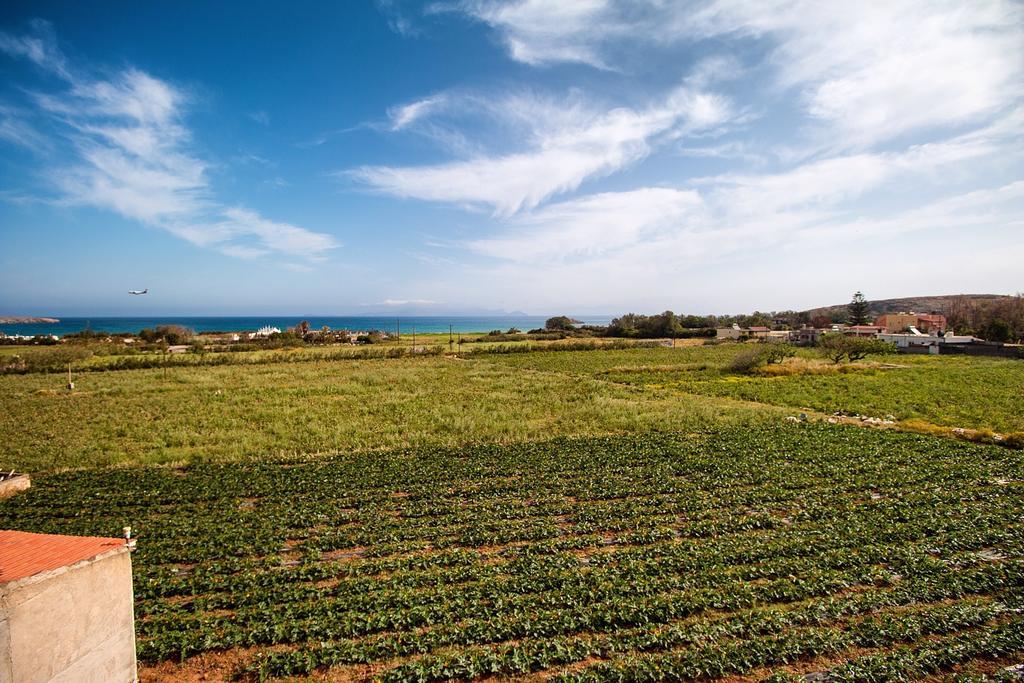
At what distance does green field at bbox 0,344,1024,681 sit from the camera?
712 cm

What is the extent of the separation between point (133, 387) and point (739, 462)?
135 ft

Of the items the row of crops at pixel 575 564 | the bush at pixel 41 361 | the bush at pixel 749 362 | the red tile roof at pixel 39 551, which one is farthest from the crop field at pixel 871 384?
the bush at pixel 41 361

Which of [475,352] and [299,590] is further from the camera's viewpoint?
[475,352]

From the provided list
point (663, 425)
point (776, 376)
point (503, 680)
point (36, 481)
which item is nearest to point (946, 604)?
point (503, 680)

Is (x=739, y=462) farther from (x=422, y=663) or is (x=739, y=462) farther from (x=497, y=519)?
(x=422, y=663)

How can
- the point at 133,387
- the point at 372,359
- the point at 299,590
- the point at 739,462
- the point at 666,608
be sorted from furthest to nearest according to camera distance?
the point at 372,359 < the point at 133,387 < the point at 739,462 < the point at 299,590 < the point at 666,608

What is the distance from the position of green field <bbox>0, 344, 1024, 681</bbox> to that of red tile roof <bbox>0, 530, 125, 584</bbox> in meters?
2.91

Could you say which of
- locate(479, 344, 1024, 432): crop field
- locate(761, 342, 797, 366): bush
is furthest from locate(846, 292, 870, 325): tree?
locate(761, 342, 797, 366): bush

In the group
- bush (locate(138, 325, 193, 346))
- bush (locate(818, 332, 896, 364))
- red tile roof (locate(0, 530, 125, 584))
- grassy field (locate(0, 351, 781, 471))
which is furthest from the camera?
bush (locate(138, 325, 193, 346))

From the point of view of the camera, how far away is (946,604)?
8289 mm

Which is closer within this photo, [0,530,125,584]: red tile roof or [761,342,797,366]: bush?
[0,530,125,584]: red tile roof

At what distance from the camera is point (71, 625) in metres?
4.80

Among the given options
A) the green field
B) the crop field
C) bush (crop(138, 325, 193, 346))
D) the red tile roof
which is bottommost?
the green field

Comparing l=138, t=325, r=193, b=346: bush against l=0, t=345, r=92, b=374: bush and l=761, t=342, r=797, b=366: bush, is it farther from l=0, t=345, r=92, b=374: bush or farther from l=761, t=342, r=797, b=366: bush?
l=761, t=342, r=797, b=366: bush
